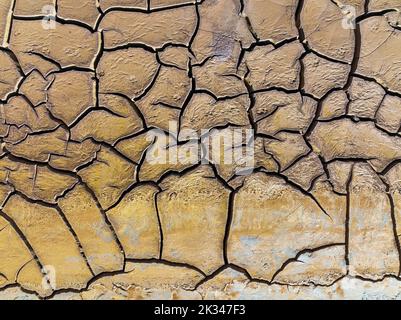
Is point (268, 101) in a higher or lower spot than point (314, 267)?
higher

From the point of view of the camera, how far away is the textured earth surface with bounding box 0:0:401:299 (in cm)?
280

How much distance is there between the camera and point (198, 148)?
2895 mm

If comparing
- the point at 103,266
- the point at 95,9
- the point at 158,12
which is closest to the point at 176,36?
the point at 158,12

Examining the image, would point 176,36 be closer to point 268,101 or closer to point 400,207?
point 268,101

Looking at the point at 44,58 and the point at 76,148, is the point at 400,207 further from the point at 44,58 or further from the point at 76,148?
the point at 44,58

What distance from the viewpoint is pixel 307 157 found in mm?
2865

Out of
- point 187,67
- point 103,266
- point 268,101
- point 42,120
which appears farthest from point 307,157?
point 42,120

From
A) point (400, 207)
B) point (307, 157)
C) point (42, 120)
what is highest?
point (42, 120)

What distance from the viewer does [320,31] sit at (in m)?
2.92

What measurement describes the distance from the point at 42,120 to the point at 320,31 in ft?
4.88

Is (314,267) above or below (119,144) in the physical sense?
below

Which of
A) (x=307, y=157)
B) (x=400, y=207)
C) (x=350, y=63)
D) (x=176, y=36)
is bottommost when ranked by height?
(x=400, y=207)

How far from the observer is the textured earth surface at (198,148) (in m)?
2.80

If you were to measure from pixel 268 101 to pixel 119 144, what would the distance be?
2.57ft
